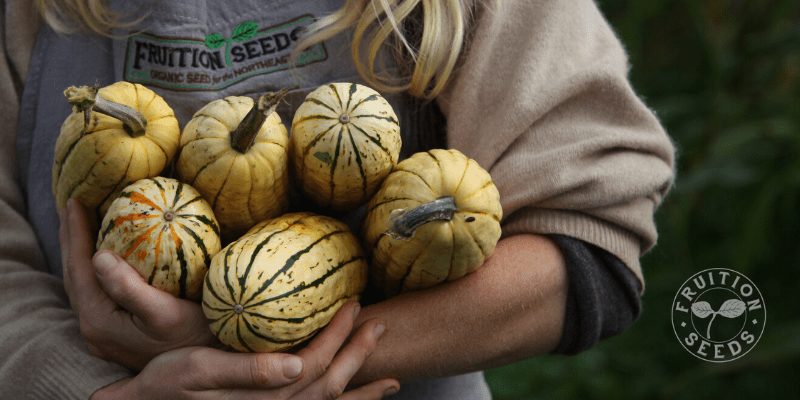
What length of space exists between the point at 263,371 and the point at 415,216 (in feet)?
0.84

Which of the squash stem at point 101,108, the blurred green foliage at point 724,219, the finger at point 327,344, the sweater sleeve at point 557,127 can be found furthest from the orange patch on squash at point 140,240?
the blurred green foliage at point 724,219

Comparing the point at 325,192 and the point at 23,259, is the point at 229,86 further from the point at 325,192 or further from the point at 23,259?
the point at 23,259

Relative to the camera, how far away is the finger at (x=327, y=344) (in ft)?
3.08

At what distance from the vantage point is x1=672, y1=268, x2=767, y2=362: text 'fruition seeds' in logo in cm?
144

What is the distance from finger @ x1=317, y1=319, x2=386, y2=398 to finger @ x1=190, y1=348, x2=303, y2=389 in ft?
0.19

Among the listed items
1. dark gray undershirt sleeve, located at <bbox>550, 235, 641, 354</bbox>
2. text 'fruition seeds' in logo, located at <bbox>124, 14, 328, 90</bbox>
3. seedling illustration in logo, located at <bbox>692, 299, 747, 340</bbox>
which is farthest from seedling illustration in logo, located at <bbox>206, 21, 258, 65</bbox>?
seedling illustration in logo, located at <bbox>692, 299, 747, 340</bbox>

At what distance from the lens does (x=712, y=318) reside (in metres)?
1.38

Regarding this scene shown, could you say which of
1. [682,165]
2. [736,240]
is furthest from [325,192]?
[682,165]

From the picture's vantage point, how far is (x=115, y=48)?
3.80 ft

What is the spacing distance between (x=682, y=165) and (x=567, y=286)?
5.61 feet

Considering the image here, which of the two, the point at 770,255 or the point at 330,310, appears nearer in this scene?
the point at 330,310

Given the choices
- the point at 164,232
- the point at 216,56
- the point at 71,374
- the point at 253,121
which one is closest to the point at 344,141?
the point at 253,121

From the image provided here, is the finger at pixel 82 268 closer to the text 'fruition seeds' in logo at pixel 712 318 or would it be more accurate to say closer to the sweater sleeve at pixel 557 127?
the sweater sleeve at pixel 557 127

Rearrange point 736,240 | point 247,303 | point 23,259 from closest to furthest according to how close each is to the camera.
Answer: point 247,303 → point 23,259 → point 736,240
